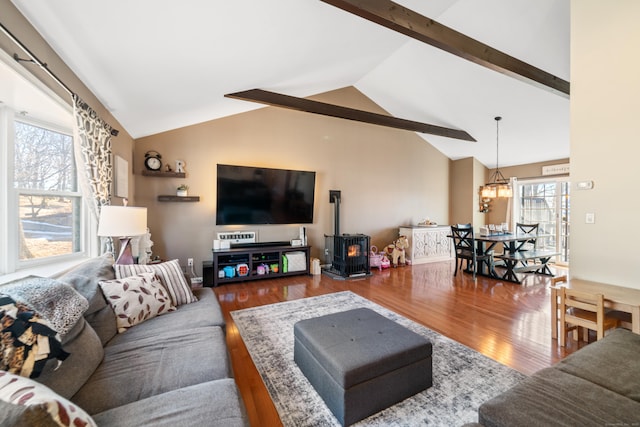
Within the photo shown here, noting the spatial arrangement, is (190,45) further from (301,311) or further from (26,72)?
(301,311)

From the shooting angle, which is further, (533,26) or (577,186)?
(533,26)

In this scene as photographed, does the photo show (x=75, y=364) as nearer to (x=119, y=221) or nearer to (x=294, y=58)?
(x=119, y=221)

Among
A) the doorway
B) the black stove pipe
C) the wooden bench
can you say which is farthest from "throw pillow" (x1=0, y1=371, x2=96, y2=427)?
the doorway

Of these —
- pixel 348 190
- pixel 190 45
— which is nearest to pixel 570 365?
pixel 190 45

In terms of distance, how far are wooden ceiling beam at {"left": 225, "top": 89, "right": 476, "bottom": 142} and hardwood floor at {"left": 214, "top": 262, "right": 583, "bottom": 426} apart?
9.66ft

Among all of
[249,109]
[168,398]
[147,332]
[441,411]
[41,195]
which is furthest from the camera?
[249,109]

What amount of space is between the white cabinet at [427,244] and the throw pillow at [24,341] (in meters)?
6.00

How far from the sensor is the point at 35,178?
2232mm

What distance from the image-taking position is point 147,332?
6.05 feet

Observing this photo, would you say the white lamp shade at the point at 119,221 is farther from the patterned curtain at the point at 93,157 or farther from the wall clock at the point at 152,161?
the wall clock at the point at 152,161

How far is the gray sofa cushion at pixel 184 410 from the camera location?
A: 3.42 feet

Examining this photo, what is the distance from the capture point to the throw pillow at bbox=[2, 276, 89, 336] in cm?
122

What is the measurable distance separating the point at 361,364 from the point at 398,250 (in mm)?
4713

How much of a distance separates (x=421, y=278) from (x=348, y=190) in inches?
92.7
